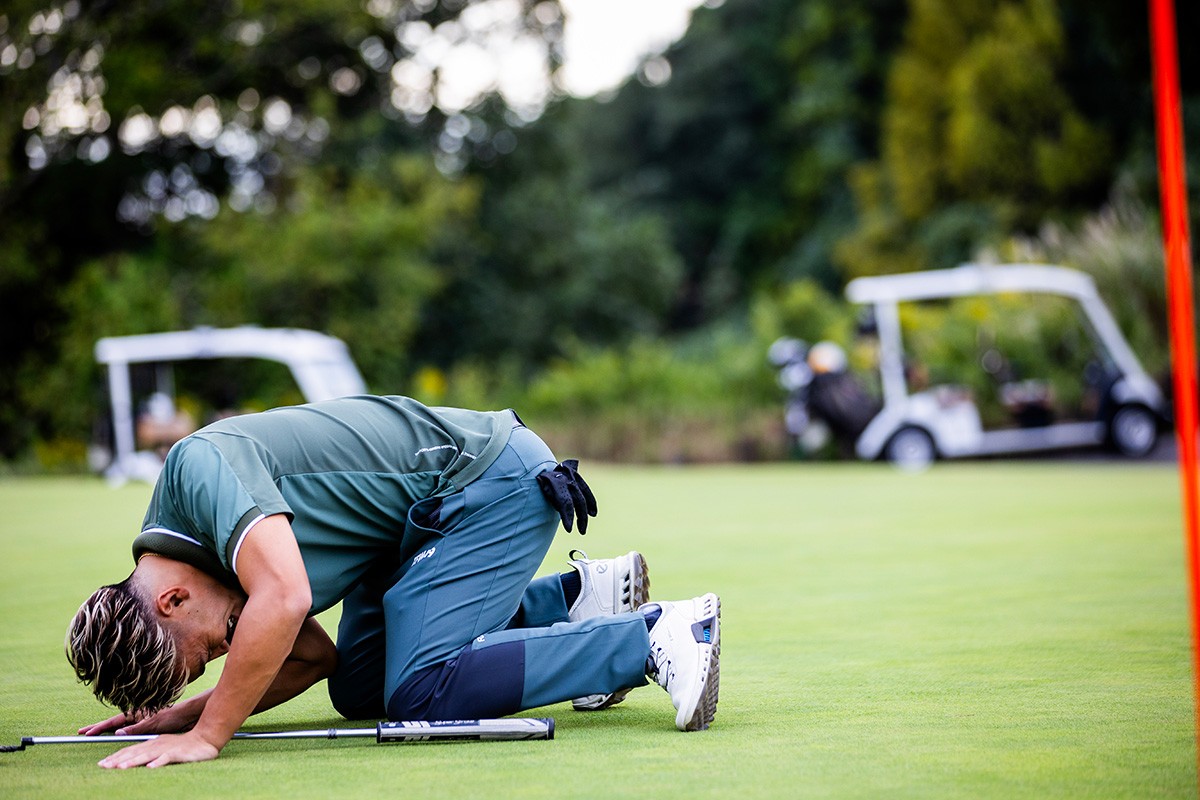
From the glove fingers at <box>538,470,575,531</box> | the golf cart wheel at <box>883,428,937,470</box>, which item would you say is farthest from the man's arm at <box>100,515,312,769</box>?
the golf cart wheel at <box>883,428,937,470</box>

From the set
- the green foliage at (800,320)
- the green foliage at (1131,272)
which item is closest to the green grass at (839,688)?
A: the green foliage at (1131,272)

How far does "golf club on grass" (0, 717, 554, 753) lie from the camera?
11.6 ft

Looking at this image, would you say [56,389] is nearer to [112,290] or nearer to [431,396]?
[112,290]

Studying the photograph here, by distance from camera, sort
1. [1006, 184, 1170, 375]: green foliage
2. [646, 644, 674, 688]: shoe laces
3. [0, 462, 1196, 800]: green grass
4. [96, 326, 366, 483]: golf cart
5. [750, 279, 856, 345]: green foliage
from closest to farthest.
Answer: [0, 462, 1196, 800]: green grass
[646, 644, 674, 688]: shoe laces
[1006, 184, 1170, 375]: green foliage
[96, 326, 366, 483]: golf cart
[750, 279, 856, 345]: green foliage

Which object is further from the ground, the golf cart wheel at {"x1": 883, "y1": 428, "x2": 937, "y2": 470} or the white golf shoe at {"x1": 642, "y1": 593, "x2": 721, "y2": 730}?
the white golf shoe at {"x1": 642, "y1": 593, "x2": 721, "y2": 730}

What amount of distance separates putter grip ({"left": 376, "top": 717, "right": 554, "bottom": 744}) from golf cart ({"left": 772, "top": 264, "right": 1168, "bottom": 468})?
579 inches

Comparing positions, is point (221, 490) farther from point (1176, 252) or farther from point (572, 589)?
point (1176, 252)

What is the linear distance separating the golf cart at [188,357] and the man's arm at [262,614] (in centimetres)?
1614

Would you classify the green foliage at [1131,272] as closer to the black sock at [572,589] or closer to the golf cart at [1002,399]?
the golf cart at [1002,399]

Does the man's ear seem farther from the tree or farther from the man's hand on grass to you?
the tree

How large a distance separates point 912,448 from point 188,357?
10283 millimetres

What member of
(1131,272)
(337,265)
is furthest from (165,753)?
(337,265)

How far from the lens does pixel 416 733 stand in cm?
352

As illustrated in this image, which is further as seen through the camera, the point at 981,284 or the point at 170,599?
the point at 981,284
